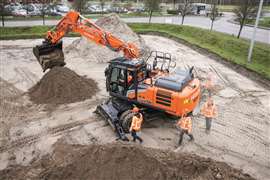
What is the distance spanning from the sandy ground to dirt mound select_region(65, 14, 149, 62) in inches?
115

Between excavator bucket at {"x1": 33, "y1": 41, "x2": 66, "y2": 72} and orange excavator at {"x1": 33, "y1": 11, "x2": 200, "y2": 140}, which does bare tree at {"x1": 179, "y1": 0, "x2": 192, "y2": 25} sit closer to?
excavator bucket at {"x1": 33, "y1": 41, "x2": 66, "y2": 72}

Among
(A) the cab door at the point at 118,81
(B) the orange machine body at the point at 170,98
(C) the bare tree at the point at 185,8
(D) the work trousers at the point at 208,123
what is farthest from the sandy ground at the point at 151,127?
(C) the bare tree at the point at 185,8

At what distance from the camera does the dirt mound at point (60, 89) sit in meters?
13.3

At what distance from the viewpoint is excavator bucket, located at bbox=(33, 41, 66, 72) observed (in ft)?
44.8

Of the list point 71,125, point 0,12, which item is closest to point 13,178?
point 71,125

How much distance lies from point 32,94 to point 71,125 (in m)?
3.54

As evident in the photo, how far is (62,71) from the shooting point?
14.0 meters

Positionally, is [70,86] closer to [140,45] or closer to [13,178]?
[13,178]

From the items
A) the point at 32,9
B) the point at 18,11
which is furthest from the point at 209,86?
the point at 32,9

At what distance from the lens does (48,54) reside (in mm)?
13930

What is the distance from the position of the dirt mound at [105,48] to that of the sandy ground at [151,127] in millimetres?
2922

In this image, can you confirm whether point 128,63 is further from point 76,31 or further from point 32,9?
point 32,9

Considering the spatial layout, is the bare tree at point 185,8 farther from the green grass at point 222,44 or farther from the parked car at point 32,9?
the parked car at point 32,9

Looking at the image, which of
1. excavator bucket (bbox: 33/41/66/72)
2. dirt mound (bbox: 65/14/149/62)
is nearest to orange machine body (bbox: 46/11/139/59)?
excavator bucket (bbox: 33/41/66/72)
